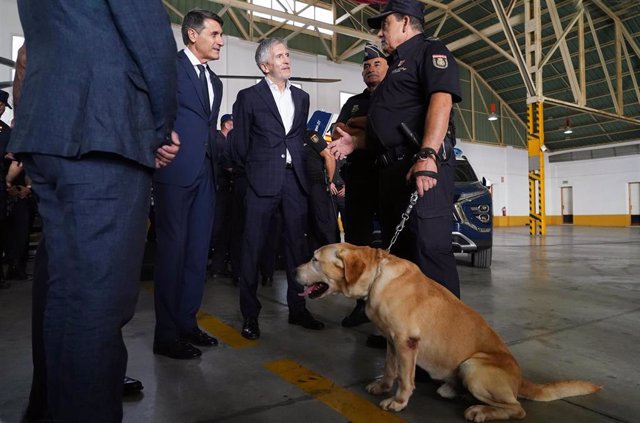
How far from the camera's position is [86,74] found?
1036 mm

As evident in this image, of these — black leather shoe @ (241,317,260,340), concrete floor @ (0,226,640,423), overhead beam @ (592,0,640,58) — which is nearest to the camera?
concrete floor @ (0,226,640,423)

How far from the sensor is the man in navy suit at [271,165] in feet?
8.72

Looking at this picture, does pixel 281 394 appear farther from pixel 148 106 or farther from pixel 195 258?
pixel 148 106

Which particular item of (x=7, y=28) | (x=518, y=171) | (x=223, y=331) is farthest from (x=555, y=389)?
(x=518, y=171)

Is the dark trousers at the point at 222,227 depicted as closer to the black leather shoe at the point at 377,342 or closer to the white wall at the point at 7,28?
Result: the black leather shoe at the point at 377,342

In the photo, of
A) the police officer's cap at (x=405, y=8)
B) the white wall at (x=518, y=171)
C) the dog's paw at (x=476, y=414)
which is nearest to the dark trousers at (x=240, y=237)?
the police officer's cap at (x=405, y=8)

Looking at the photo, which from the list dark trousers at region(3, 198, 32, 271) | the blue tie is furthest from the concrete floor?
the blue tie

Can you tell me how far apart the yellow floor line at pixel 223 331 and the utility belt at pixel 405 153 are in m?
1.33

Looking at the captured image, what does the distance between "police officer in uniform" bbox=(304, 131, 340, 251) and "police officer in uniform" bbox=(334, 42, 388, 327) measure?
16 centimetres

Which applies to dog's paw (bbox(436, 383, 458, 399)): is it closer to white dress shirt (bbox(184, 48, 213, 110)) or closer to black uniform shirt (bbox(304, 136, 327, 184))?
black uniform shirt (bbox(304, 136, 327, 184))

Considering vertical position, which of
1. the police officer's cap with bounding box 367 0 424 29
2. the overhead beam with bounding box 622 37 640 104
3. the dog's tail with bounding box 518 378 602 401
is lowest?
the dog's tail with bounding box 518 378 602 401

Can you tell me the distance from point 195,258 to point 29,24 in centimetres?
153

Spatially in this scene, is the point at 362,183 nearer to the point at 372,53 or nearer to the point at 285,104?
the point at 285,104

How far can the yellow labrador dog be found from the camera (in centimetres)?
148
